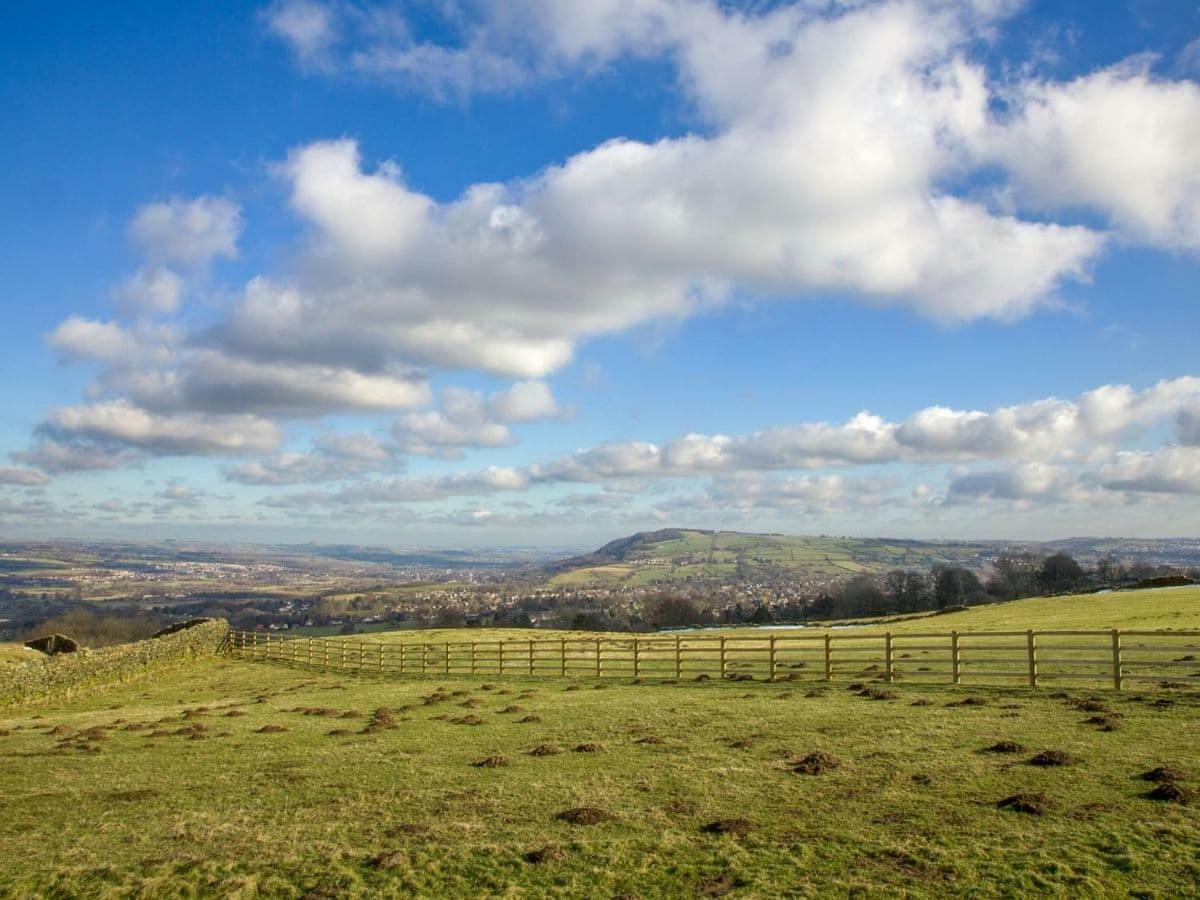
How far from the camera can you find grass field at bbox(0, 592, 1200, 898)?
816 centimetres

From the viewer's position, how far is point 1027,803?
9.77 meters

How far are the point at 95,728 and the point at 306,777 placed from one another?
10942mm

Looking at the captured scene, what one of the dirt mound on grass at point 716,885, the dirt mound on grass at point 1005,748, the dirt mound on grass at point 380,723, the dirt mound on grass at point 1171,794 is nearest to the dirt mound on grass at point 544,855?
the dirt mound on grass at point 716,885

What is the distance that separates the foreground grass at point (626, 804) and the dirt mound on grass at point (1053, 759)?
165 mm

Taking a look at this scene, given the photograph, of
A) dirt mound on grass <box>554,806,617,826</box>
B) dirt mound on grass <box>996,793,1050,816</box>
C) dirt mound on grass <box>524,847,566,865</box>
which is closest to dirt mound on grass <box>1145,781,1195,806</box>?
dirt mound on grass <box>996,793,1050,816</box>

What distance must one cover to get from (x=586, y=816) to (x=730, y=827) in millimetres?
1917

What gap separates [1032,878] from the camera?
7590mm

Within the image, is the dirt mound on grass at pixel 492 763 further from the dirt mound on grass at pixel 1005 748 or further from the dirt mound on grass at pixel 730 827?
the dirt mound on grass at pixel 1005 748

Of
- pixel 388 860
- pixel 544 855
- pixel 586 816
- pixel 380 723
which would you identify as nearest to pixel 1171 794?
pixel 586 816

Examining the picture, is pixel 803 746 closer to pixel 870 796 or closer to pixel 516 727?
pixel 870 796

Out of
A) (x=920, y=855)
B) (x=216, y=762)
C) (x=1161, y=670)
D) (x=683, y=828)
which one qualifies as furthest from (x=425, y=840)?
(x=1161, y=670)

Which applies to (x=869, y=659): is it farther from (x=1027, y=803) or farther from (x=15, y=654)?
(x=15, y=654)

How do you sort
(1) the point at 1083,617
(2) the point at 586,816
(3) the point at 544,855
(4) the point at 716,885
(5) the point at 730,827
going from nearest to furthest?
1. (4) the point at 716,885
2. (3) the point at 544,855
3. (5) the point at 730,827
4. (2) the point at 586,816
5. (1) the point at 1083,617

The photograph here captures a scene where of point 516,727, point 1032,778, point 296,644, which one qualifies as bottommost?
point 296,644
